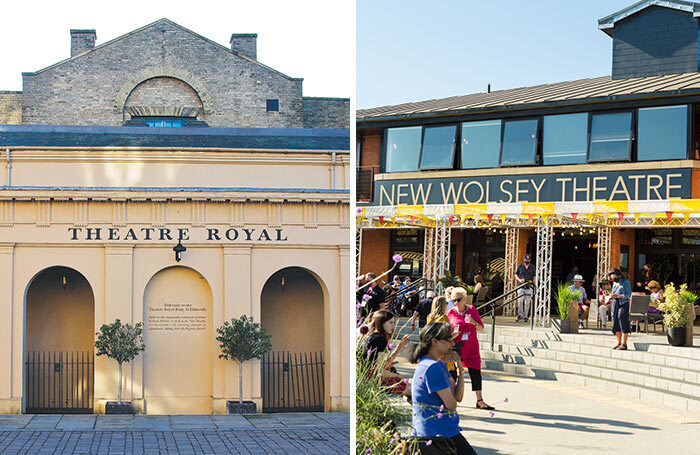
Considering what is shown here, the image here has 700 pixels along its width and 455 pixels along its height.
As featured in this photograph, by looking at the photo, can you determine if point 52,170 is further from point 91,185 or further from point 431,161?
point 431,161

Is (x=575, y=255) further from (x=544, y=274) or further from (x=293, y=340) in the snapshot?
(x=293, y=340)

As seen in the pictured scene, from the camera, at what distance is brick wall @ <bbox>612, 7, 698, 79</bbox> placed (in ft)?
72.7

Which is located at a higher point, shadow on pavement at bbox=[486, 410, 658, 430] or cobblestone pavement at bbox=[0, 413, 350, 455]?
shadow on pavement at bbox=[486, 410, 658, 430]

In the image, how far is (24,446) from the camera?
53.9ft

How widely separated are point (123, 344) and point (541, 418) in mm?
13355

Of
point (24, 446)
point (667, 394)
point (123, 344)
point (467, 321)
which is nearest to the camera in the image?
point (467, 321)

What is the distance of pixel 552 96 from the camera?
22688 millimetres

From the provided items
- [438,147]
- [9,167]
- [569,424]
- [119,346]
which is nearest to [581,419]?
[569,424]

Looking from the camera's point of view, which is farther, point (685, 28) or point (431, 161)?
point (431, 161)

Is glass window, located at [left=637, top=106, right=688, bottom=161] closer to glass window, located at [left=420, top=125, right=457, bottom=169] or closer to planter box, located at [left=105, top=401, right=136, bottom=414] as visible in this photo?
glass window, located at [left=420, top=125, right=457, bottom=169]

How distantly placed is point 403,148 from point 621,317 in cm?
1202

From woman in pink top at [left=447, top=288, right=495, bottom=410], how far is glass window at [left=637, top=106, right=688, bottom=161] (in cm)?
1235

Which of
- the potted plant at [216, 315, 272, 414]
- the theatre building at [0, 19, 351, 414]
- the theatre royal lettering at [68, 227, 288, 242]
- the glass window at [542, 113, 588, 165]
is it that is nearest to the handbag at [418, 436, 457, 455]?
the theatre building at [0, 19, 351, 414]

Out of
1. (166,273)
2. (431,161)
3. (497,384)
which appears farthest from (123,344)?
(497,384)
